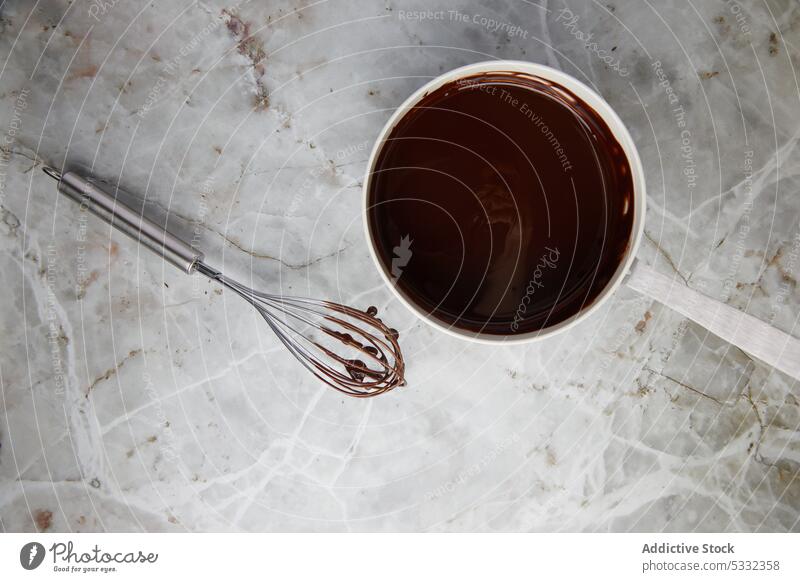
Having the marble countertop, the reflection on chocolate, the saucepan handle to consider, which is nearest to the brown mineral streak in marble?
the marble countertop

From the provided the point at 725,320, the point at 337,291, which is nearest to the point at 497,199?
the point at 337,291

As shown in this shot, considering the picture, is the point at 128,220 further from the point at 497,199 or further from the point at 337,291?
the point at 497,199

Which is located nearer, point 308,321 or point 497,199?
point 497,199

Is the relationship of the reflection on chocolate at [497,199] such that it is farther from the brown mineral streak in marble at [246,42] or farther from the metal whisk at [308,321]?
the brown mineral streak in marble at [246,42]

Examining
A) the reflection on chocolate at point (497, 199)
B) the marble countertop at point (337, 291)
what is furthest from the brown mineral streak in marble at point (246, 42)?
the reflection on chocolate at point (497, 199)
